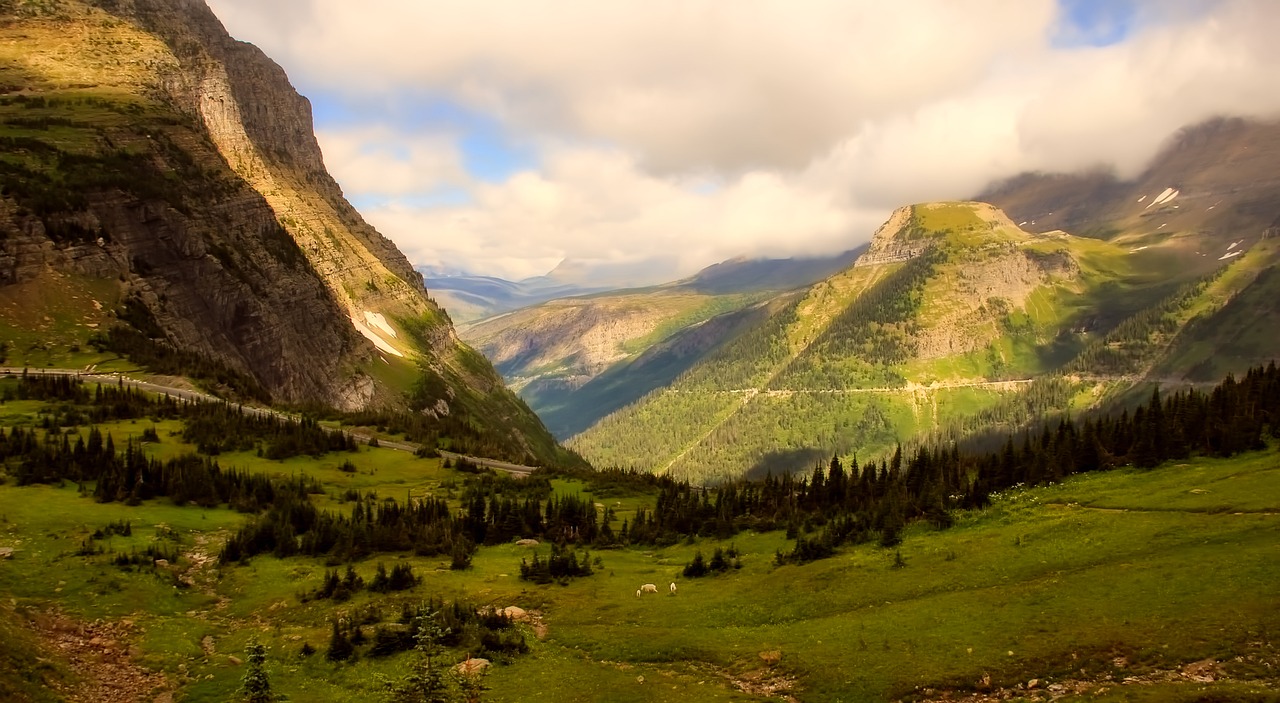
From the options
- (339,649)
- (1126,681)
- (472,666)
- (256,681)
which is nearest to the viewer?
(1126,681)

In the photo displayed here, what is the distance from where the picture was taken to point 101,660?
34.0 meters

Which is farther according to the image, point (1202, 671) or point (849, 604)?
point (849, 604)

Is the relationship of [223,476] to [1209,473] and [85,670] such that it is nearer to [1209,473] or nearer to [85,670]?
[85,670]

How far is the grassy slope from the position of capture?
28406 millimetres

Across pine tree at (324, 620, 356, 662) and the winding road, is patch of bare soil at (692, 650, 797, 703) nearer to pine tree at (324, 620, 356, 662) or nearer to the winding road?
pine tree at (324, 620, 356, 662)

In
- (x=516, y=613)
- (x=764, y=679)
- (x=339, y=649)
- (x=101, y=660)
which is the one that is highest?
(x=764, y=679)

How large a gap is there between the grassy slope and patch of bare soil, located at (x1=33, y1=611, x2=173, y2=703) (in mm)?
947

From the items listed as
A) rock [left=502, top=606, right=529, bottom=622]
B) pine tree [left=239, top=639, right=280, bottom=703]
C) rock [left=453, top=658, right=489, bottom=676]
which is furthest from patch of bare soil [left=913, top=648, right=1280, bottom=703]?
pine tree [left=239, top=639, right=280, bottom=703]

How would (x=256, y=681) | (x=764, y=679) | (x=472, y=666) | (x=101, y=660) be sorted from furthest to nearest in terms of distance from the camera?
(x=472, y=666) < (x=101, y=660) < (x=764, y=679) < (x=256, y=681)

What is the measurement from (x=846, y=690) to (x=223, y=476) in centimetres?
7537

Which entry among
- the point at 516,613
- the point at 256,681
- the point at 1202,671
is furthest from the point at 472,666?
the point at 1202,671

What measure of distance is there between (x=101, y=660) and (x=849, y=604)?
125 feet

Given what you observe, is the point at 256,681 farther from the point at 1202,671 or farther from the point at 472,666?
the point at 1202,671

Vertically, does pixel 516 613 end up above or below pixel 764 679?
below
